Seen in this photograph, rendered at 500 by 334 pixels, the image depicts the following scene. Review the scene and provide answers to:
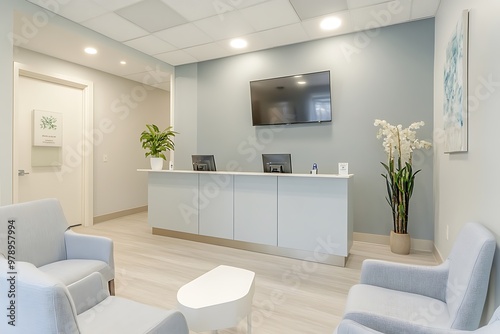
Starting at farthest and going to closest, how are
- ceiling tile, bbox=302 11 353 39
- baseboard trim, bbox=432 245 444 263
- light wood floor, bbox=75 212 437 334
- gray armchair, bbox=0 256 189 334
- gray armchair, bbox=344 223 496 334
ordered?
ceiling tile, bbox=302 11 353 39 < baseboard trim, bbox=432 245 444 263 < light wood floor, bbox=75 212 437 334 < gray armchair, bbox=344 223 496 334 < gray armchair, bbox=0 256 189 334

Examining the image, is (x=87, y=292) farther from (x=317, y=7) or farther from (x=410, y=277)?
(x=317, y=7)

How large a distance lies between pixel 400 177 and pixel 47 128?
5038mm

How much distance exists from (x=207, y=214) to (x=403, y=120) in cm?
286

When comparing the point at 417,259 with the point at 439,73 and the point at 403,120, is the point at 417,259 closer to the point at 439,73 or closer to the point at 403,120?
the point at 403,120

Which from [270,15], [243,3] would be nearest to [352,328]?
[243,3]

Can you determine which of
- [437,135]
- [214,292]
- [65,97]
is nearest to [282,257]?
[214,292]

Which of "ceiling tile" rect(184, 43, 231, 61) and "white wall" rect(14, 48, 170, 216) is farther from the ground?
"ceiling tile" rect(184, 43, 231, 61)

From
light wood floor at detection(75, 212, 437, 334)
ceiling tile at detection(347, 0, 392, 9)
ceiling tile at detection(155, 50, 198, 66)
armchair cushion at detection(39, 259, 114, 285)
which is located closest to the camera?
armchair cushion at detection(39, 259, 114, 285)

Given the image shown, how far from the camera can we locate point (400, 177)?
10.3ft

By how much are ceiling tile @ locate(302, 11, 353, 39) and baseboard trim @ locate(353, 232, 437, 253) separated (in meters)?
2.79

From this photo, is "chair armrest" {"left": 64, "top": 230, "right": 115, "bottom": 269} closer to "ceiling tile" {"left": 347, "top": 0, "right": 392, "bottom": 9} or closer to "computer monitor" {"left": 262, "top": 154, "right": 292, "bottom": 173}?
"computer monitor" {"left": 262, "top": 154, "right": 292, "bottom": 173}

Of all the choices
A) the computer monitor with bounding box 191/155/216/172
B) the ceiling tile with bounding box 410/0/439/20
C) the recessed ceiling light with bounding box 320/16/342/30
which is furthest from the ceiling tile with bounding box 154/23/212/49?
the ceiling tile with bounding box 410/0/439/20

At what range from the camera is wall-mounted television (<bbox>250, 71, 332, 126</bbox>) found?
3814 millimetres

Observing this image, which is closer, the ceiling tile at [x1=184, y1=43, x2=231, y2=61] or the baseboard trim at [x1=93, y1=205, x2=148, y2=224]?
the ceiling tile at [x1=184, y1=43, x2=231, y2=61]
